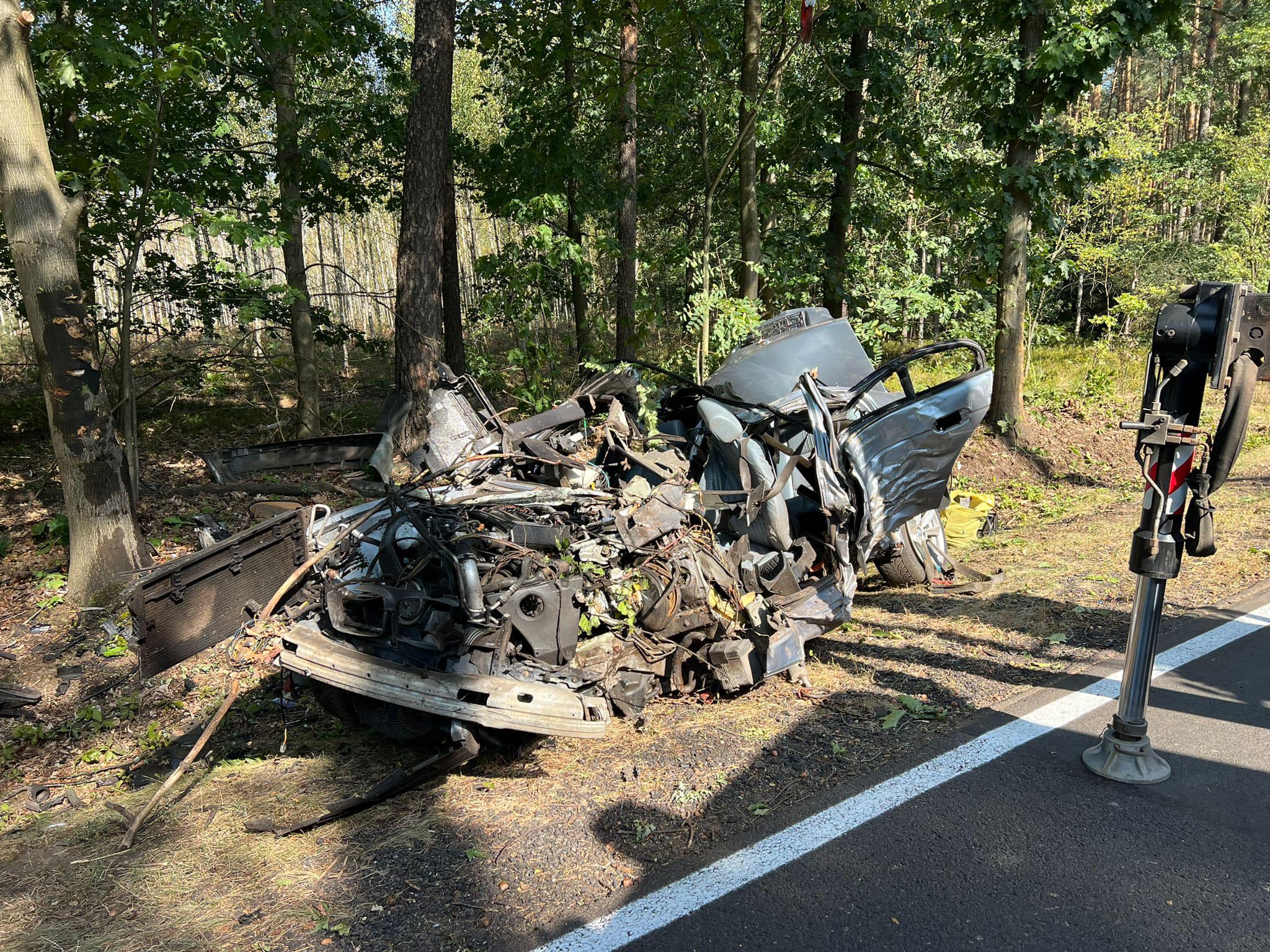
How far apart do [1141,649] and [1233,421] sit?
3.46 ft

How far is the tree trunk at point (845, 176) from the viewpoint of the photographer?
37.2 ft

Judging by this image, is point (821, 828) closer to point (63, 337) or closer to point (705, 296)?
point (63, 337)

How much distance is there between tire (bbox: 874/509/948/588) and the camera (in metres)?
6.21

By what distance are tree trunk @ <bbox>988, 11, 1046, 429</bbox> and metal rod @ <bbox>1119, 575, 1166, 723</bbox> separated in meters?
7.30

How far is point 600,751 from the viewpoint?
4.16 m

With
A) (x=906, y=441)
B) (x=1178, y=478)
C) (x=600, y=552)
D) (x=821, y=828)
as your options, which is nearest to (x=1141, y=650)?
(x=1178, y=478)

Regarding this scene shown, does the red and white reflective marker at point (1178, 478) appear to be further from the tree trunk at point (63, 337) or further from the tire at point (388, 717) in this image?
the tree trunk at point (63, 337)

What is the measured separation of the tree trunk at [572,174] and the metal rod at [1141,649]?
7750mm

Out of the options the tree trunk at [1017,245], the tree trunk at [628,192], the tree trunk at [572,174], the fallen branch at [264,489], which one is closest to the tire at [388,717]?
the fallen branch at [264,489]

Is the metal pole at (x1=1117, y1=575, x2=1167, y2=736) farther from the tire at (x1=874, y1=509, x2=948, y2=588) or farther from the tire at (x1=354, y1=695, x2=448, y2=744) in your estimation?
the tire at (x1=354, y1=695, x2=448, y2=744)

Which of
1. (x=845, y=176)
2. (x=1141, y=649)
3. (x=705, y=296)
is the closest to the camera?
(x=1141, y=649)

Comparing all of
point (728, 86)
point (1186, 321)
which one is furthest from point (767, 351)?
point (728, 86)

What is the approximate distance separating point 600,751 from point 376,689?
49.8 inches

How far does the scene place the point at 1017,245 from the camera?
35.6ft
